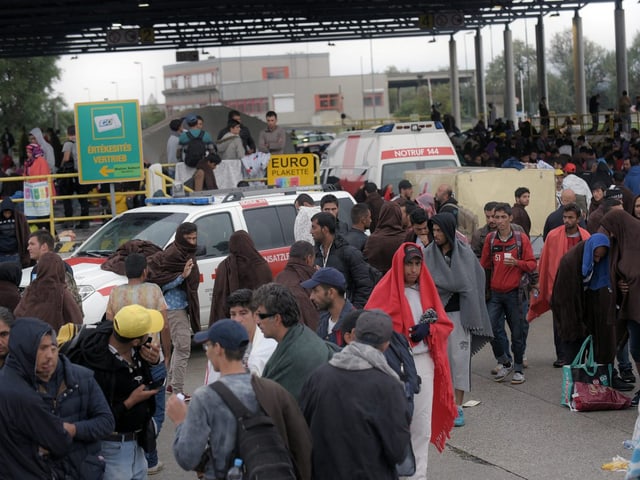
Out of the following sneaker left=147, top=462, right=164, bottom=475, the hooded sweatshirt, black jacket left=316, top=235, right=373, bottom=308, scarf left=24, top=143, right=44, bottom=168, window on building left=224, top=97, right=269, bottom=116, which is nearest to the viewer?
sneaker left=147, top=462, right=164, bottom=475

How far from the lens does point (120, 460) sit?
6.22m

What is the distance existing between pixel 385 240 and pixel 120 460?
596cm

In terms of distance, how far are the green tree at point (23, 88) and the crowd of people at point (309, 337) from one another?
6127cm

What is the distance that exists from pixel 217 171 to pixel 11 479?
1418cm

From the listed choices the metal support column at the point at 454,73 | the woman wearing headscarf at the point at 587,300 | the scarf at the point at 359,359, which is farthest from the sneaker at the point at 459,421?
the metal support column at the point at 454,73

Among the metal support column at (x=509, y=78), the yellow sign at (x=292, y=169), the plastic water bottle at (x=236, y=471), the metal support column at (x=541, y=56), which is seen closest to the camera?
the plastic water bottle at (x=236, y=471)

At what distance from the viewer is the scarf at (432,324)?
7.66 metres

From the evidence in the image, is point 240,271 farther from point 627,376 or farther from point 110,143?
point 110,143

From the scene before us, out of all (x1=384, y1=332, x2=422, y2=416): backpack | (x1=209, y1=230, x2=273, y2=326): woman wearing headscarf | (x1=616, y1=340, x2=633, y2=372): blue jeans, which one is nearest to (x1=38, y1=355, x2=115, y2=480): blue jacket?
(x1=384, y1=332, x2=422, y2=416): backpack

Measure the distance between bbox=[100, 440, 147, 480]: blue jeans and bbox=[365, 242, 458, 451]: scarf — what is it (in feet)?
7.05

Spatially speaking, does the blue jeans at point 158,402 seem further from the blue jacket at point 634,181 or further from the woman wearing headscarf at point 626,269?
the blue jacket at point 634,181

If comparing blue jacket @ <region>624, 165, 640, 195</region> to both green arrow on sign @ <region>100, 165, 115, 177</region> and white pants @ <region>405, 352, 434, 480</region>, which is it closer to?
green arrow on sign @ <region>100, 165, 115, 177</region>

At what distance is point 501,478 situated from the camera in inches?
322

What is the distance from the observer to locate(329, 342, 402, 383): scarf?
17.4 feet
